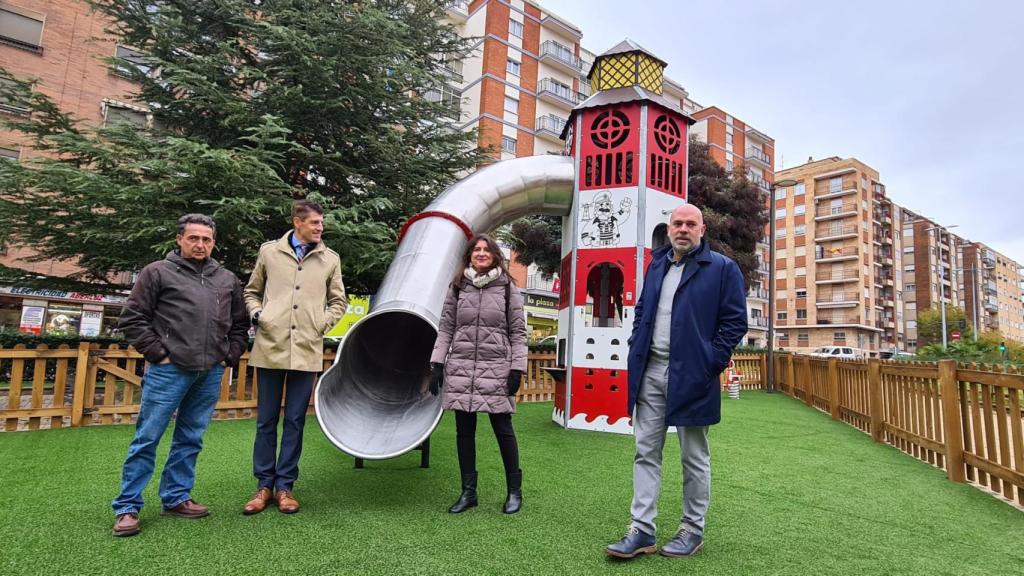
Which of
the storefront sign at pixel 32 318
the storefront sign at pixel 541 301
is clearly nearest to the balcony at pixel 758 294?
the storefront sign at pixel 541 301

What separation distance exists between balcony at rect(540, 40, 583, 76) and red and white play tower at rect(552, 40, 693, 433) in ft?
79.2

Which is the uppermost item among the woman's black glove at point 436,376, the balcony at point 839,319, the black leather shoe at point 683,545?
the balcony at point 839,319

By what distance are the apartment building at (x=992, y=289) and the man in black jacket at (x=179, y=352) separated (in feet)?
267

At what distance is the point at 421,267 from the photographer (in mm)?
4797

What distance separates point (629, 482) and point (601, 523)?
3.51 feet

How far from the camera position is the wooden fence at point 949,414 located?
382cm

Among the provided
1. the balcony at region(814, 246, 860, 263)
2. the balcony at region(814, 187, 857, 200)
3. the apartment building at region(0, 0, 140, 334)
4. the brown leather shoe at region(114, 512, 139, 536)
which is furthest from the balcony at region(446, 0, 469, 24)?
the balcony at region(814, 246, 860, 263)

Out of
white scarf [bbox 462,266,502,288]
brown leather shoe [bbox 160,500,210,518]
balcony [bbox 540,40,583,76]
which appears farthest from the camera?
balcony [bbox 540,40,583,76]

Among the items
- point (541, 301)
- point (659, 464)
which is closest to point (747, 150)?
point (541, 301)

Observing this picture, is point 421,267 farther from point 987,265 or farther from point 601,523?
point 987,265

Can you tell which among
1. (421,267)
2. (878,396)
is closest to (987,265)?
(878,396)

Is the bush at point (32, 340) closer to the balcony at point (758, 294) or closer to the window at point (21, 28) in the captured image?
the window at point (21, 28)

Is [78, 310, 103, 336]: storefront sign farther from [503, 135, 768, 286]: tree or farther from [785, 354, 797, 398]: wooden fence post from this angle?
[785, 354, 797, 398]: wooden fence post

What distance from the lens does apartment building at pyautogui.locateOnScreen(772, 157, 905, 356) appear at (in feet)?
158
